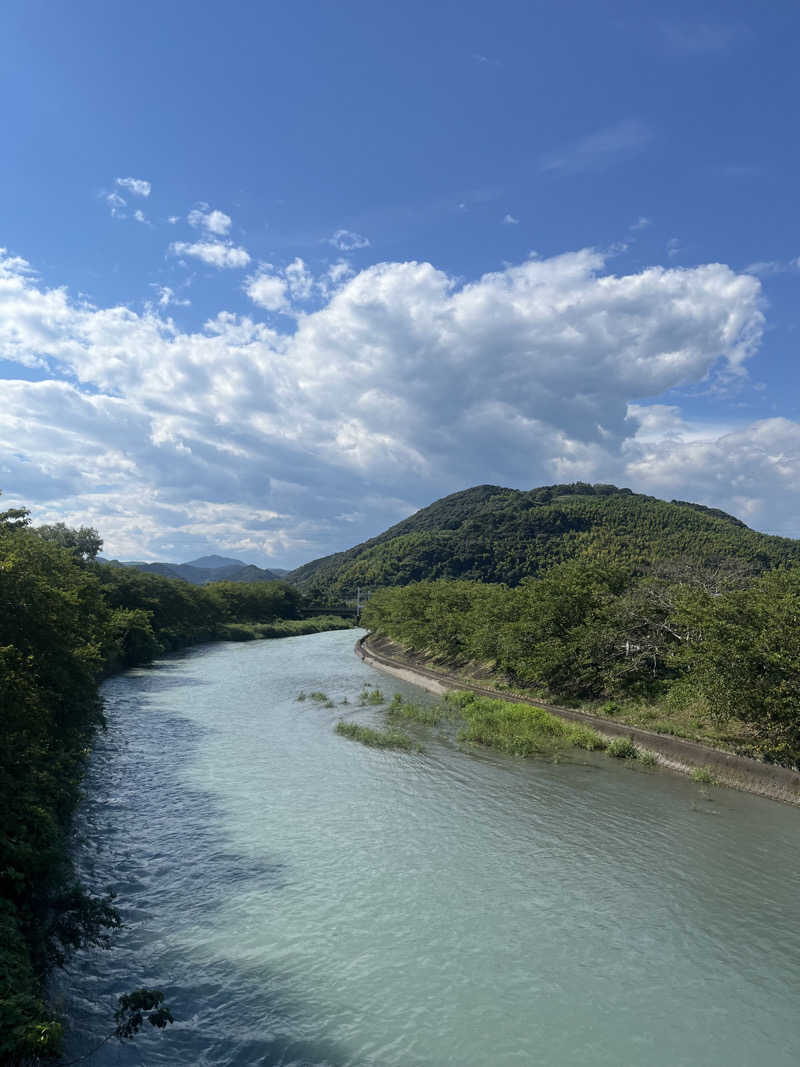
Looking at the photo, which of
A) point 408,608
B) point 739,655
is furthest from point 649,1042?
point 408,608

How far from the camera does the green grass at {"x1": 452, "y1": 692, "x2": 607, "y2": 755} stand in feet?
69.1

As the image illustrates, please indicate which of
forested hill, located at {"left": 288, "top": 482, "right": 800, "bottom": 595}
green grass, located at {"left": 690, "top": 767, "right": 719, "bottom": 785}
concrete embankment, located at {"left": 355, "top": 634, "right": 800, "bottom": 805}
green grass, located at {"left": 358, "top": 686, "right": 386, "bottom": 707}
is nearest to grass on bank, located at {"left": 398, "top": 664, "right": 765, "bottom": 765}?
concrete embankment, located at {"left": 355, "top": 634, "right": 800, "bottom": 805}

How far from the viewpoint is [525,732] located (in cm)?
2200

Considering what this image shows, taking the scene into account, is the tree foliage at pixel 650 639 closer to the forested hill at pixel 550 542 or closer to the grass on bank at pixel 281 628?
the grass on bank at pixel 281 628

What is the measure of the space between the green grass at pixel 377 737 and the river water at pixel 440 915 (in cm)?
227

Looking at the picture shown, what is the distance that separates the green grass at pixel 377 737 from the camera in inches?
837

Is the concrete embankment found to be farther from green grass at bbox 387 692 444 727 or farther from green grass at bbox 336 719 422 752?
green grass at bbox 336 719 422 752

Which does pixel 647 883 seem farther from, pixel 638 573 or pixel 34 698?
pixel 638 573

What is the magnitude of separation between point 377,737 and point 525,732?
5.43m

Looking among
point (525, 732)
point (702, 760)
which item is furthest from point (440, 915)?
point (525, 732)

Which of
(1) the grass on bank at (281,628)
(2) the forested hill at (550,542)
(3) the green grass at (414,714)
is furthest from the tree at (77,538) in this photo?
(2) the forested hill at (550,542)

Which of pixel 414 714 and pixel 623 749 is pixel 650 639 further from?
pixel 414 714

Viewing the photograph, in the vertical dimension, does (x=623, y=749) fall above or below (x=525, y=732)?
above

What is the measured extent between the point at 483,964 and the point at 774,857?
7646mm
